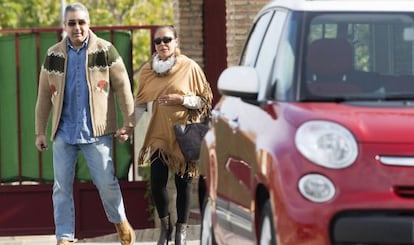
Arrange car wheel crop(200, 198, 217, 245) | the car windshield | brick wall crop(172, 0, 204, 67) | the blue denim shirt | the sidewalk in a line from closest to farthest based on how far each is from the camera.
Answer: the car windshield, car wheel crop(200, 198, 217, 245), the blue denim shirt, the sidewalk, brick wall crop(172, 0, 204, 67)

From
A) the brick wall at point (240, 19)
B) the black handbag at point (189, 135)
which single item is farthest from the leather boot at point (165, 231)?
the brick wall at point (240, 19)

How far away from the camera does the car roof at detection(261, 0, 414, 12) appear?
8.46 metres

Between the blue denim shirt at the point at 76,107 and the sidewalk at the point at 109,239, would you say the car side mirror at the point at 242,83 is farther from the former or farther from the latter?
the sidewalk at the point at 109,239

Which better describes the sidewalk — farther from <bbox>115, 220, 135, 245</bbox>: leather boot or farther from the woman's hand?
the woman's hand

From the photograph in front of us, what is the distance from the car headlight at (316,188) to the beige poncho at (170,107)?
16.1ft

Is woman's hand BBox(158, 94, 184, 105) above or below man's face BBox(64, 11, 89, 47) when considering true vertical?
below

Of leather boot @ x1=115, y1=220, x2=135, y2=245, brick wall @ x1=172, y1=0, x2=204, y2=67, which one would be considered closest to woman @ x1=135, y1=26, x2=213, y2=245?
leather boot @ x1=115, y1=220, x2=135, y2=245

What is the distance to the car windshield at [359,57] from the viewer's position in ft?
26.8

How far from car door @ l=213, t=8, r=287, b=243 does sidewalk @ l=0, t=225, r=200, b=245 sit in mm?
4408

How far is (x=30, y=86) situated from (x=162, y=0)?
2653 cm

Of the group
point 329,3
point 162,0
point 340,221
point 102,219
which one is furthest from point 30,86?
point 162,0

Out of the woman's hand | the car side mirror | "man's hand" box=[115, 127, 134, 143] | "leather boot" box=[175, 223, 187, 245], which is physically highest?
the car side mirror

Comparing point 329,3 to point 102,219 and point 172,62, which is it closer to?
point 172,62

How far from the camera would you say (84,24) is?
11.5 m
